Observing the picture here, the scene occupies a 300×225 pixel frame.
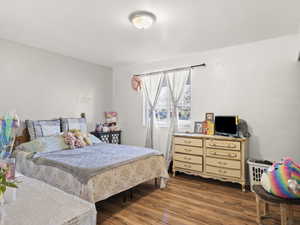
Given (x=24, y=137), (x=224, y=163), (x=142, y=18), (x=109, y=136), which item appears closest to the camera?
(x=142, y=18)

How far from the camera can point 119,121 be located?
4793 millimetres

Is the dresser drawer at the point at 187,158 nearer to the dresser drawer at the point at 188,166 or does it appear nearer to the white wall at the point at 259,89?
the dresser drawer at the point at 188,166

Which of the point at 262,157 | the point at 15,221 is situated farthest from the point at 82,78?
the point at 262,157

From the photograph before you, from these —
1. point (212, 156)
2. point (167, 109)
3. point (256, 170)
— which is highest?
point (167, 109)

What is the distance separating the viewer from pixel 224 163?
2.91 metres

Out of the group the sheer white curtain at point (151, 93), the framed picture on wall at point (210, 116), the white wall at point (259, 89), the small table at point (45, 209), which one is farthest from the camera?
the sheer white curtain at point (151, 93)

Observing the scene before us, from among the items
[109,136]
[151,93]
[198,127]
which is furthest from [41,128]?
[198,127]

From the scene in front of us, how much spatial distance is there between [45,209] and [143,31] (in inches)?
97.0

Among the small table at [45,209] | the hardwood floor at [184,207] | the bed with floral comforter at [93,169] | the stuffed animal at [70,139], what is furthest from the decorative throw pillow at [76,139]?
the small table at [45,209]

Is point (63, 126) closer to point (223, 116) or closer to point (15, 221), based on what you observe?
point (15, 221)

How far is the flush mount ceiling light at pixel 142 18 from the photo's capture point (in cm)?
217

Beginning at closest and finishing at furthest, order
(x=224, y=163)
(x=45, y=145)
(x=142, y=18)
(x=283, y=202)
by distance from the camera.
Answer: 1. (x=283, y=202)
2. (x=142, y=18)
3. (x=45, y=145)
4. (x=224, y=163)

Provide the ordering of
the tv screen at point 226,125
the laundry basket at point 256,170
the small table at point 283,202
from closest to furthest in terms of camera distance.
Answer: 1. the small table at point 283,202
2. the laundry basket at point 256,170
3. the tv screen at point 226,125

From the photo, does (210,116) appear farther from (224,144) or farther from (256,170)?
(256,170)
